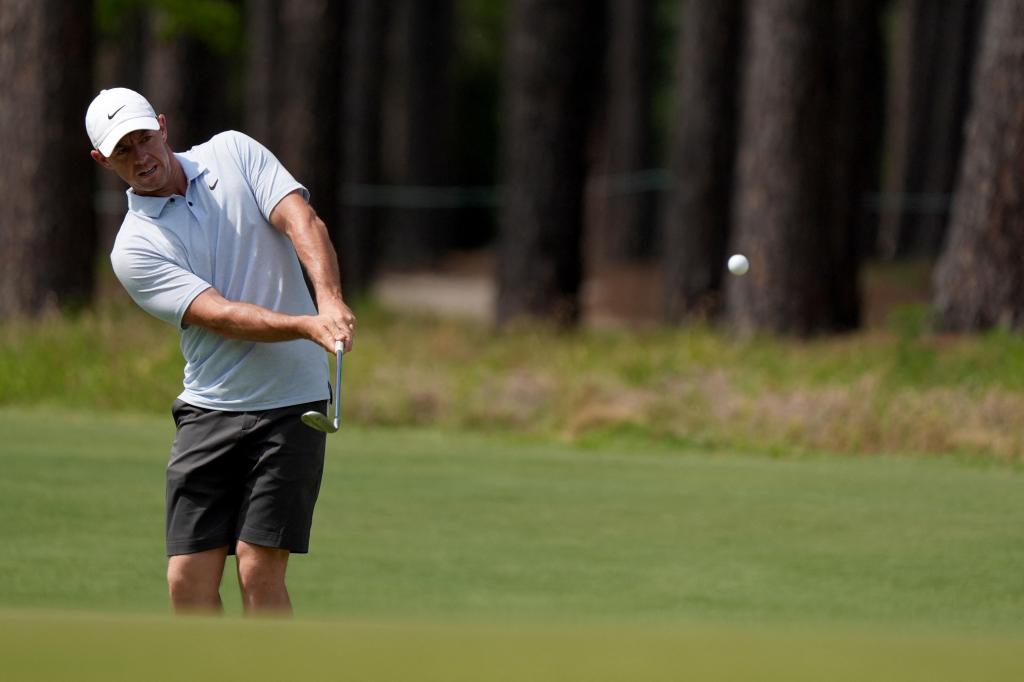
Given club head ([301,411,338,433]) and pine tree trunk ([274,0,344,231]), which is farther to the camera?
pine tree trunk ([274,0,344,231])

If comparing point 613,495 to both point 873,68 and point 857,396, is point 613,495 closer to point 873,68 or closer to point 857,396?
point 857,396

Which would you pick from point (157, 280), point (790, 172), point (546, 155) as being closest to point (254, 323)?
point (157, 280)

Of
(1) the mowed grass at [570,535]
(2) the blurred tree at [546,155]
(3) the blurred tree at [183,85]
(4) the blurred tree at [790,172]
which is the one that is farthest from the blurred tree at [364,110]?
(1) the mowed grass at [570,535]

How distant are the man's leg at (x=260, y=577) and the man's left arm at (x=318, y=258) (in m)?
0.81

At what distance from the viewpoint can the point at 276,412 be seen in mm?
6121

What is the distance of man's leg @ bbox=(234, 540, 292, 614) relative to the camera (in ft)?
20.0

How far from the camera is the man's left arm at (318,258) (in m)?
5.74

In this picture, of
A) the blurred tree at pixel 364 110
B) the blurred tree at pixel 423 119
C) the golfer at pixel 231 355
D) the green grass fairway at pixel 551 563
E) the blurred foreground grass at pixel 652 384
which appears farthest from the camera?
the blurred tree at pixel 423 119

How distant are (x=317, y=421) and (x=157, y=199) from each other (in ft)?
3.16

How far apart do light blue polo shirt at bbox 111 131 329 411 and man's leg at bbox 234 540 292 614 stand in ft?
1.61

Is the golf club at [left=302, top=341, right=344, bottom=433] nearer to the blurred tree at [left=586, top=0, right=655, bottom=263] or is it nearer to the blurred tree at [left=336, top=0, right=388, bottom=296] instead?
the blurred tree at [left=336, top=0, right=388, bottom=296]

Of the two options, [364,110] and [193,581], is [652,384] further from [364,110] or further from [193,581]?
[364,110]

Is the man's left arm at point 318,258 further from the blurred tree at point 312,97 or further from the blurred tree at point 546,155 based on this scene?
the blurred tree at point 546,155

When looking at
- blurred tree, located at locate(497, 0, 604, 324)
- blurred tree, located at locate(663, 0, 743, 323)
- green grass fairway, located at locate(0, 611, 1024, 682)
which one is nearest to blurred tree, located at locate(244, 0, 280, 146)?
blurred tree, located at locate(497, 0, 604, 324)
